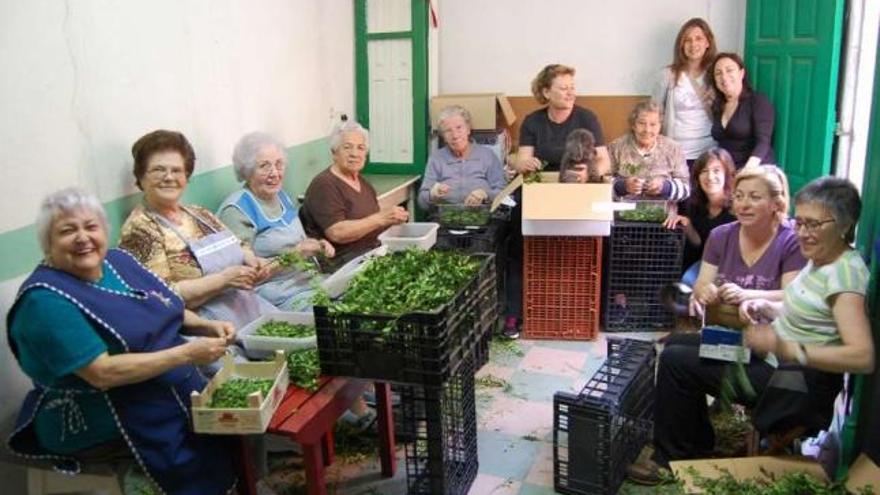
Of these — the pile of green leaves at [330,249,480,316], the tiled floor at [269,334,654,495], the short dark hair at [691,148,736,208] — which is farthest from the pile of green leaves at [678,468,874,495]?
the short dark hair at [691,148,736,208]

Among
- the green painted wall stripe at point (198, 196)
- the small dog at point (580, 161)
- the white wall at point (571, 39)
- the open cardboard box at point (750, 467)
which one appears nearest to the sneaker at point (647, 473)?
the open cardboard box at point (750, 467)

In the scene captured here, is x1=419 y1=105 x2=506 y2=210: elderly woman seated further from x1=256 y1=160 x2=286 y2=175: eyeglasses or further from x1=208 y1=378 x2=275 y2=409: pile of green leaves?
x1=208 y1=378 x2=275 y2=409: pile of green leaves

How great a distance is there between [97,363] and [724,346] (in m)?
2.06

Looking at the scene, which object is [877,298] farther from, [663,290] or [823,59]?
[823,59]

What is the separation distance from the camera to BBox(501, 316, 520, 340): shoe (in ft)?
14.4

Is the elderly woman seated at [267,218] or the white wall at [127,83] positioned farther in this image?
the elderly woman seated at [267,218]

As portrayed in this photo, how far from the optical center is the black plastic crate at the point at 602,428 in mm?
2656

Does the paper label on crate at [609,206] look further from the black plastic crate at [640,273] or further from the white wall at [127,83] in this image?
the white wall at [127,83]

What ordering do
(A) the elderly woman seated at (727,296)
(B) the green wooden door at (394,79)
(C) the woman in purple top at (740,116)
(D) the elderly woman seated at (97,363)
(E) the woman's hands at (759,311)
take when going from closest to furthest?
(D) the elderly woman seated at (97,363) → (E) the woman's hands at (759,311) → (A) the elderly woman seated at (727,296) → (C) the woman in purple top at (740,116) → (B) the green wooden door at (394,79)

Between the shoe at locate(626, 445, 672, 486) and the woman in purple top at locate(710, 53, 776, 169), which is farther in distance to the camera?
the woman in purple top at locate(710, 53, 776, 169)

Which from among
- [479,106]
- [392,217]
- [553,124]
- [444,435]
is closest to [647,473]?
[444,435]

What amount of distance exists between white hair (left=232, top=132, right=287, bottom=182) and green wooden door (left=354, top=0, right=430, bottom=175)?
7.14 ft

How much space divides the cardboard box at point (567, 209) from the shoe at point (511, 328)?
667 millimetres

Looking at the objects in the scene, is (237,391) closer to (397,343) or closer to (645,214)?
(397,343)
